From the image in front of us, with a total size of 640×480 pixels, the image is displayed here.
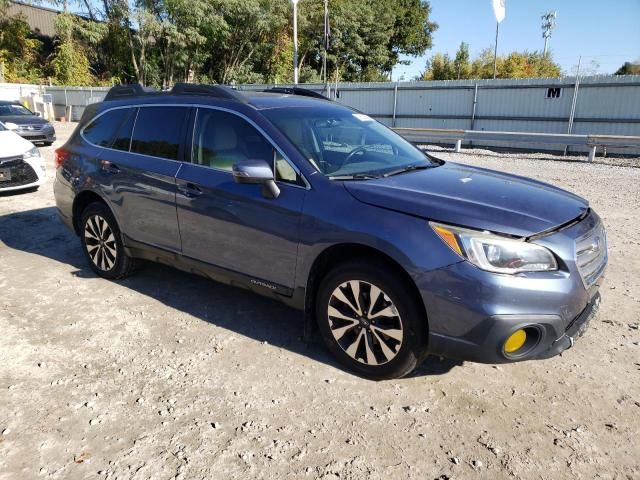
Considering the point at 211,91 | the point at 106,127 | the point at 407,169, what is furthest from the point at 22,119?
the point at 407,169

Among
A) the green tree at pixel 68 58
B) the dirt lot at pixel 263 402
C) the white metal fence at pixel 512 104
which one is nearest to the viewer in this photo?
the dirt lot at pixel 263 402

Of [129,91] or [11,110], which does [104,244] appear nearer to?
[129,91]

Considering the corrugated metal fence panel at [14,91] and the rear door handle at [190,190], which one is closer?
the rear door handle at [190,190]

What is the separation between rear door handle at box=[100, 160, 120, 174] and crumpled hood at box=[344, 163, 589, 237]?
7.87 ft

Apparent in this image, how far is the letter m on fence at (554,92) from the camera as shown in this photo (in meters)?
17.3

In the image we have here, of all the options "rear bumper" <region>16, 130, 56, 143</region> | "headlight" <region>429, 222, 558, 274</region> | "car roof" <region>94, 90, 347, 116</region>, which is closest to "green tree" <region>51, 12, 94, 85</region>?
"rear bumper" <region>16, 130, 56, 143</region>

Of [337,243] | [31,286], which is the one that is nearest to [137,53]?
[31,286]

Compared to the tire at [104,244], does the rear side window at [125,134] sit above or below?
above

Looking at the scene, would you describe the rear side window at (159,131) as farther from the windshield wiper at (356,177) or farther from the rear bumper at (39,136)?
the rear bumper at (39,136)

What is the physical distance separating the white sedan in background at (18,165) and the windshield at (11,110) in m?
8.78

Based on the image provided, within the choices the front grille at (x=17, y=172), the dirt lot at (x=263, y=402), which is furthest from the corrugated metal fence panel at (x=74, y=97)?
the dirt lot at (x=263, y=402)

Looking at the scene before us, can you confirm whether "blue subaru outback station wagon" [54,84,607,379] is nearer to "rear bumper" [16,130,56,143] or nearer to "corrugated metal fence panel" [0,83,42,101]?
"rear bumper" [16,130,56,143]

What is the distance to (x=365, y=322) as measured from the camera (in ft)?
10.3

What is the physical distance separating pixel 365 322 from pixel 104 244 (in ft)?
9.56
